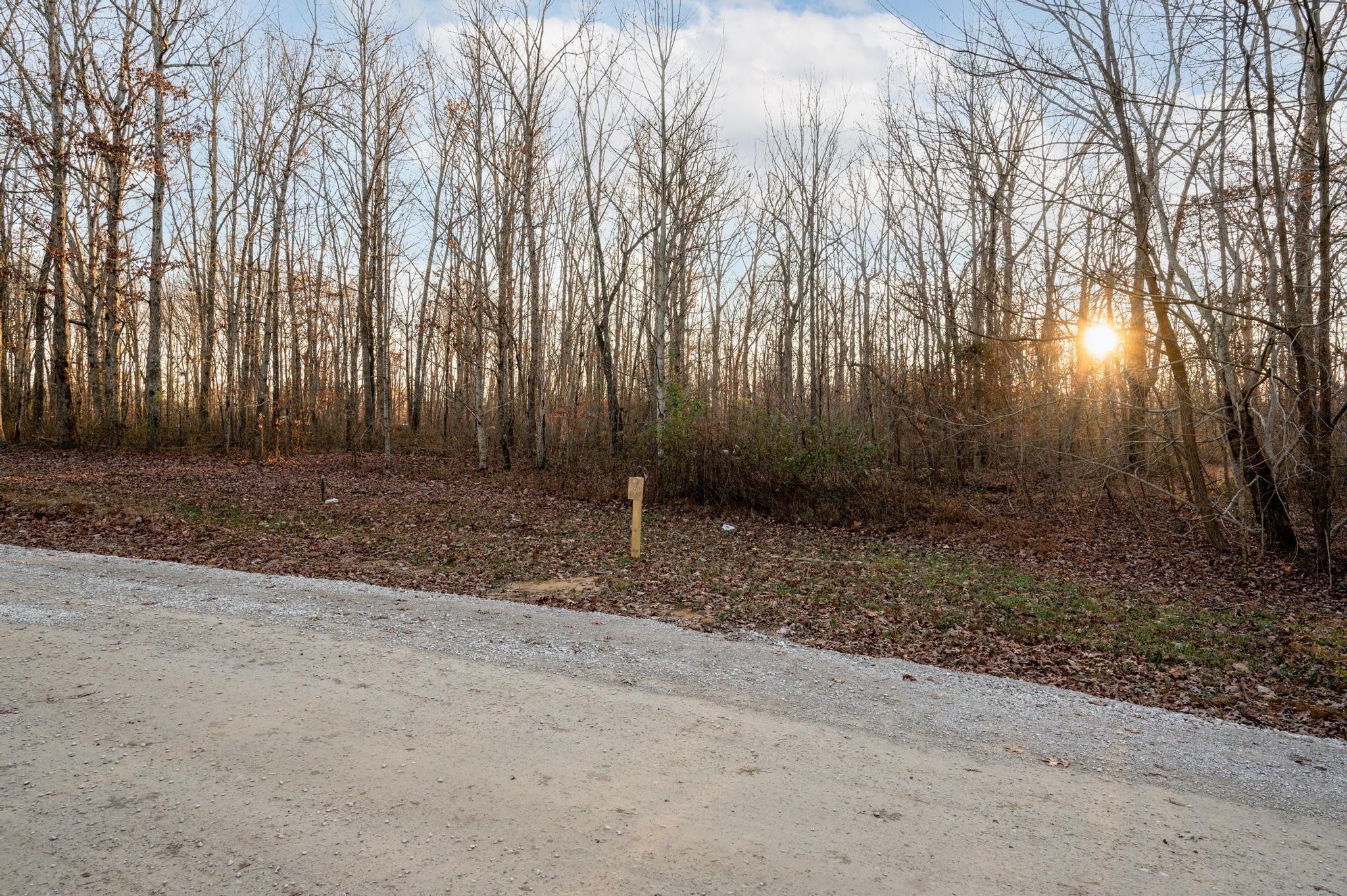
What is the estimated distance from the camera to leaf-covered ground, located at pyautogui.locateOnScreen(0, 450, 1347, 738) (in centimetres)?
651

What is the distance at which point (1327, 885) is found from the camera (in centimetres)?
315

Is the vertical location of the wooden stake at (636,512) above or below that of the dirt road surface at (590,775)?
above

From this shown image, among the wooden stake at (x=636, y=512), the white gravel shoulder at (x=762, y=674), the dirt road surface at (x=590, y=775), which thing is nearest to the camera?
the dirt road surface at (x=590, y=775)

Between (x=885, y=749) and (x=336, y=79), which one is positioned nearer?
(x=885, y=749)

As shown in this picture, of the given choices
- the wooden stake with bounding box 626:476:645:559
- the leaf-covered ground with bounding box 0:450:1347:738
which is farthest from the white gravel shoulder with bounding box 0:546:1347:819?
the wooden stake with bounding box 626:476:645:559

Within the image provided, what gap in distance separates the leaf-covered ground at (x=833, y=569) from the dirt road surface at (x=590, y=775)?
1143mm

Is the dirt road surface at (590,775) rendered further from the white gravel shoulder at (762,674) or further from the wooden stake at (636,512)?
the wooden stake at (636,512)

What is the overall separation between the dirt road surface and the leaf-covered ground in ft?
3.75

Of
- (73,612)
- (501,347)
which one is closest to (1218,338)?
(73,612)

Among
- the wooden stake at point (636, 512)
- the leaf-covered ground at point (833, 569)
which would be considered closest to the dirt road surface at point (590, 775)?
the leaf-covered ground at point (833, 569)

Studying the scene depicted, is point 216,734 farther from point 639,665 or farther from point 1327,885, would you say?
point 1327,885

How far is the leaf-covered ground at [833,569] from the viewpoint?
21.4 feet

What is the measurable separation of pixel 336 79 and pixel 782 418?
16.2 meters

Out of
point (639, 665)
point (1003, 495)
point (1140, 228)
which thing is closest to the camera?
point (639, 665)
